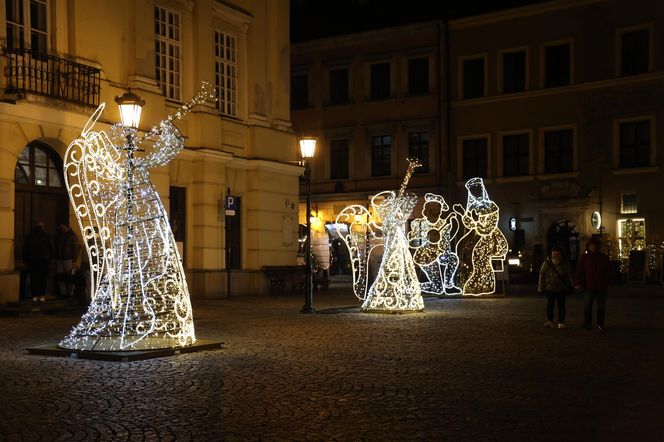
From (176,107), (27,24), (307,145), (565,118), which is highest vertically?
(27,24)

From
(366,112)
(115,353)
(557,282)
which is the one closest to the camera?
(115,353)

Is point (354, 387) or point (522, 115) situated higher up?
point (522, 115)

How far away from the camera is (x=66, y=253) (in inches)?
767

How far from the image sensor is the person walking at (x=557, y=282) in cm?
1623

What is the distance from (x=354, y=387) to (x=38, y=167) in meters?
13.4

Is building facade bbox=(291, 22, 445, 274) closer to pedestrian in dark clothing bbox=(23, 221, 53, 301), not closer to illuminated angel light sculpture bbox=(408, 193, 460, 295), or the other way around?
illuminated angel light sculpture bbox=(408, 193, 460, 295)

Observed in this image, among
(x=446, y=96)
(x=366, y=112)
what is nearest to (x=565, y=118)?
(x=446, y=96)

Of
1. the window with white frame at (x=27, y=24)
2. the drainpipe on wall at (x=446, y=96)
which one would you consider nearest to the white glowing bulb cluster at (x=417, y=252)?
the window with white frame at (x=27, y=24)

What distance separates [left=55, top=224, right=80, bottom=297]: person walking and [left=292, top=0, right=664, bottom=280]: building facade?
23.3 metres

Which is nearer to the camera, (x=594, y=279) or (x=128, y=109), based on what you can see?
(x=128, y=109)

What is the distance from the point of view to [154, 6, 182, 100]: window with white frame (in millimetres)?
24892

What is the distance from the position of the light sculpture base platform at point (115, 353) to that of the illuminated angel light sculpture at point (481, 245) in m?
14.2

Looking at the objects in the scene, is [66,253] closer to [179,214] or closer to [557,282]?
[179,214]

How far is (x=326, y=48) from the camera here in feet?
146
